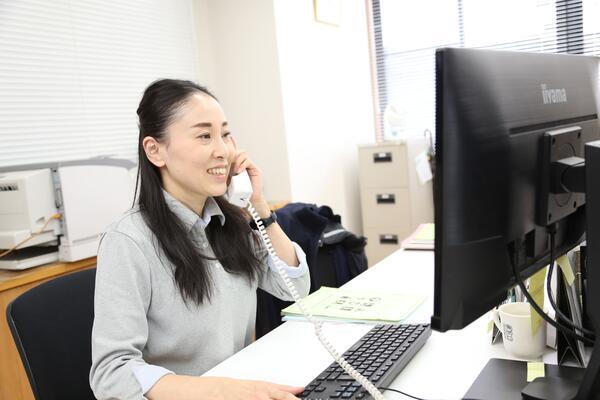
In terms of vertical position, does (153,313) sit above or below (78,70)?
below

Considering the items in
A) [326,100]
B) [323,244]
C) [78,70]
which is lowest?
[323,244]

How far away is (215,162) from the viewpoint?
4.42 ft

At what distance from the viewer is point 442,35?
4.28m

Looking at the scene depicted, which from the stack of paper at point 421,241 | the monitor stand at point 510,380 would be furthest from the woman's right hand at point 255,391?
the stack of paper at point 421,241

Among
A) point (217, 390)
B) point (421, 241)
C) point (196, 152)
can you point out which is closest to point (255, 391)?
point (217, 390)

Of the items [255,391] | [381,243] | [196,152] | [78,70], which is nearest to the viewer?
[255,391]

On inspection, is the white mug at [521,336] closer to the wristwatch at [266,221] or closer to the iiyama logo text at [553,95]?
the iiyama logo text at [553,95]

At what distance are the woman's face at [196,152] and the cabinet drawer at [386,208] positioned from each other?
2.80 metres

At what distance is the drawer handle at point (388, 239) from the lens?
13.6 ft

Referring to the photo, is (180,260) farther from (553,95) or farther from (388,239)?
(388,239)

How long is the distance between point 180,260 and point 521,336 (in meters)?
0.74

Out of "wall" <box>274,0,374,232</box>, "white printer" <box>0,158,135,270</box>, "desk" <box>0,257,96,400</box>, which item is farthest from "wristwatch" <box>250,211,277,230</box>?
"wall" <box>274,0,374,232</box>

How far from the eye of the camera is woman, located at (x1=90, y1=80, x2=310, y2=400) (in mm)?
1108

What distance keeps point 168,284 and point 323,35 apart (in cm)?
319
